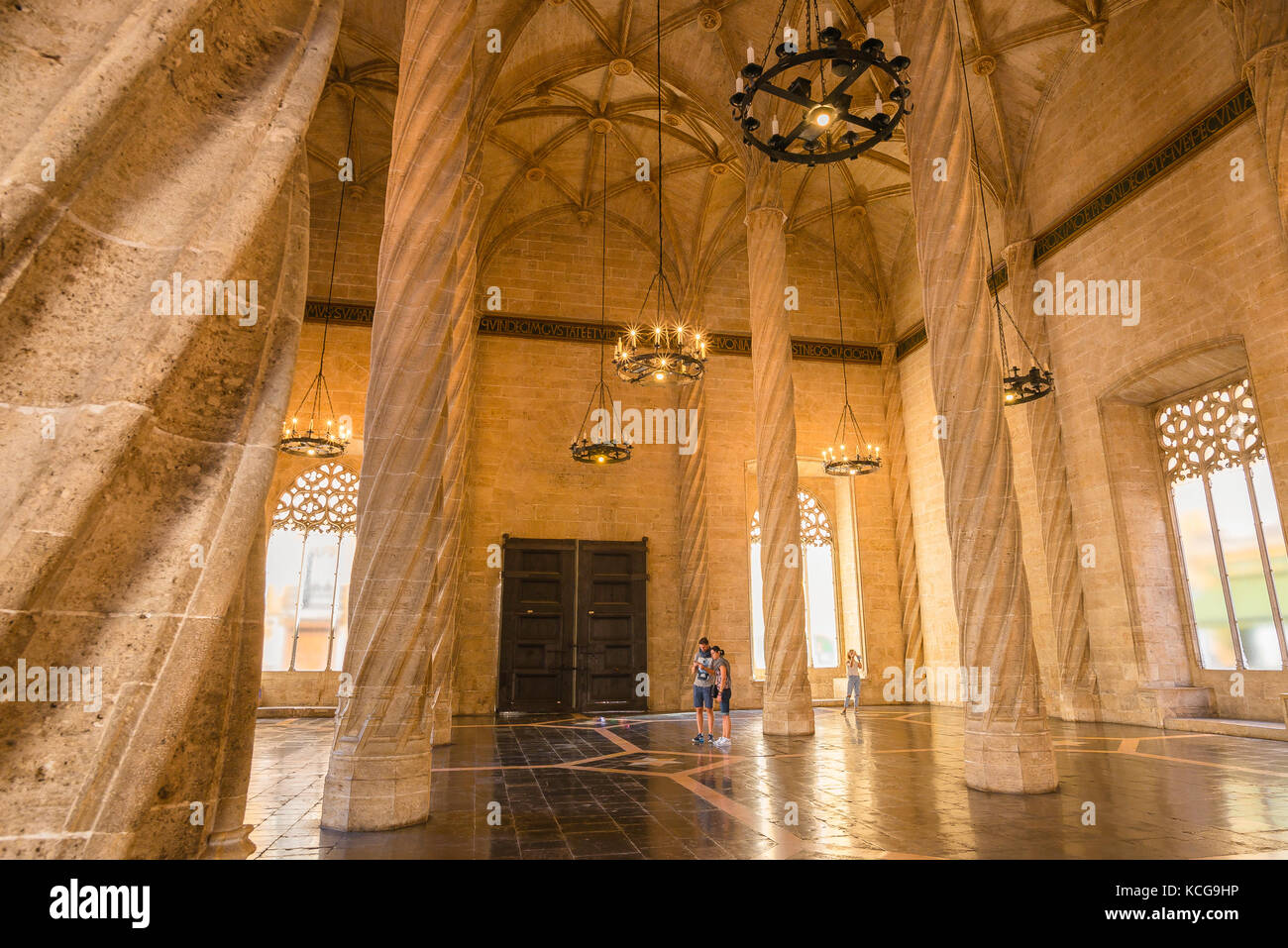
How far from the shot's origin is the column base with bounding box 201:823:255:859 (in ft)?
4.17

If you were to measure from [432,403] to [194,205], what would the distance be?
501 centimetres

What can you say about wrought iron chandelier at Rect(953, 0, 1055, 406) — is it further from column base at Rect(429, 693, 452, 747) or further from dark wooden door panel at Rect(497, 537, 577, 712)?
dark wooden door panel at Rect(497, 537, 577, 712)

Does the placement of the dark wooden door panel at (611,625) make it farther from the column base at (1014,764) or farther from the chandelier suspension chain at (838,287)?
the column base at (1014,764)

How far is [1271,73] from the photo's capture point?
8.98 metres

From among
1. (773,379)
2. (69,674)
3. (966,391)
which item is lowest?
(69,674)

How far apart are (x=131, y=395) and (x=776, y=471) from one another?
35.0ft

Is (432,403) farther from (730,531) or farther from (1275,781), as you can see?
(730,531)

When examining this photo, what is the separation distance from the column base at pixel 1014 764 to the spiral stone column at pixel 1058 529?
7.27 m

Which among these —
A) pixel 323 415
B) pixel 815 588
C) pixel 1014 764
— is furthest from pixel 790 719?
pixel 323 415

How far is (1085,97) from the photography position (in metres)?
13.1

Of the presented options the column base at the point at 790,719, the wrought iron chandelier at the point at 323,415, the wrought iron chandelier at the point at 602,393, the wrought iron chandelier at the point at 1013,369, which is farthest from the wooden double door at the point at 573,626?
the wrought iron chandelier at the point at 1013,369

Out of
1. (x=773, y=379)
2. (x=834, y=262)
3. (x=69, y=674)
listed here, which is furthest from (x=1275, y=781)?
(x=834, y=262)

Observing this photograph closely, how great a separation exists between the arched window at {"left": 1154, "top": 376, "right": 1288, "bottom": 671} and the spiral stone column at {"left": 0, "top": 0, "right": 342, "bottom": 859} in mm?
13298

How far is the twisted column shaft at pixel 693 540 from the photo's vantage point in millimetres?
16062
